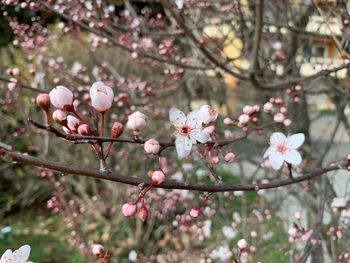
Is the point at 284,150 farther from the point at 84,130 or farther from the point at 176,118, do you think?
the point at 84,130

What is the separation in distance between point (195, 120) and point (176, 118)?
0.21ft

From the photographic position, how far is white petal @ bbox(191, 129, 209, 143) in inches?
53.0

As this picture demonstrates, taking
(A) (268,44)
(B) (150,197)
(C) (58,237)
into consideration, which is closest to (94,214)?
(C) (58,237)

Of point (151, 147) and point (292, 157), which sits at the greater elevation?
point (151, 147)

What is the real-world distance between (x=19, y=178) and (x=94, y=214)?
191cm

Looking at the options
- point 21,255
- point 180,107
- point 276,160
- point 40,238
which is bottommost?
point 40,238

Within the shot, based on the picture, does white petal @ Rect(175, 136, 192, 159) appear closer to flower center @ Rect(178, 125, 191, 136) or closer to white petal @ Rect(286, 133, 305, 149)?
flower center @ Rect(178, 125, 191, 136)

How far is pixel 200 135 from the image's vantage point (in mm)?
1358

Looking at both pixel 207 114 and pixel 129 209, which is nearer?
pixel 129 209

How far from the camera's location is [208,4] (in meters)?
3.44

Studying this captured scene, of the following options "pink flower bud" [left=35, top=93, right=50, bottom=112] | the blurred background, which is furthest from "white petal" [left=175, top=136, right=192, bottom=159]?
the blurred background

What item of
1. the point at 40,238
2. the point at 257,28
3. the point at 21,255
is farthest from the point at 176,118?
the point at 40,238

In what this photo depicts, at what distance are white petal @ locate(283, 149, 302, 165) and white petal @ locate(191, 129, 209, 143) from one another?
0.36 meters

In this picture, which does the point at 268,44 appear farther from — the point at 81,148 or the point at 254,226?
the point at 81,148
